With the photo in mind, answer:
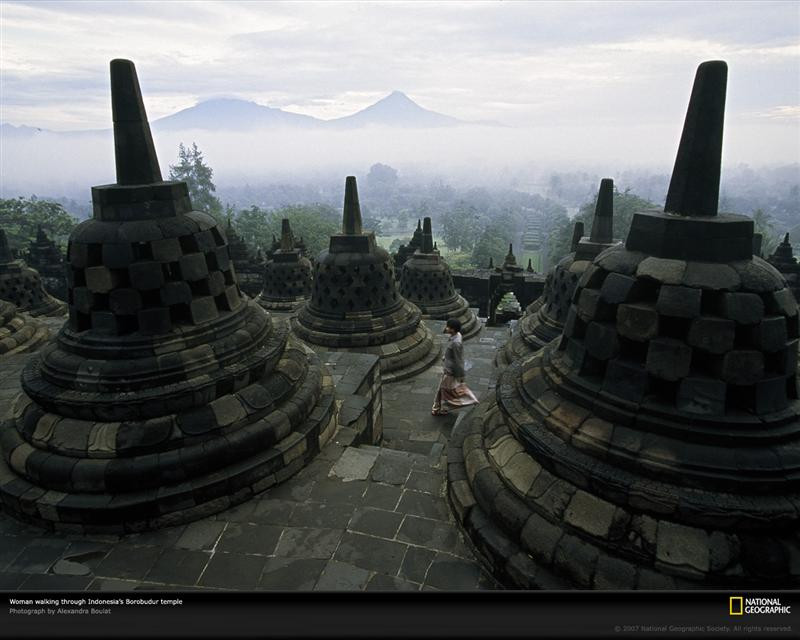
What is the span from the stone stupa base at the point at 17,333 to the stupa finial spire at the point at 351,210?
739cm

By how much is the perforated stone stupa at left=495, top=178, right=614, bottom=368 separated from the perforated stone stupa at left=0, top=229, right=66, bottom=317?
14.5 meters

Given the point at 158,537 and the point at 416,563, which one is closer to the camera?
the point at 416,563

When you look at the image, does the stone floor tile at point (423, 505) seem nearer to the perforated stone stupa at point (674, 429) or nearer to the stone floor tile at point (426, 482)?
the stone floor tile at point (426, 482)

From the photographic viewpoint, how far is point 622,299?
145 inches

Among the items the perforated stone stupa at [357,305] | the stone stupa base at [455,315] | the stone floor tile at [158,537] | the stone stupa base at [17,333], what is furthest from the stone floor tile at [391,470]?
the stone stupa base at [455,315]

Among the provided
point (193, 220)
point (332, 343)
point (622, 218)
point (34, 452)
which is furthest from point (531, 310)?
point (622, 218)

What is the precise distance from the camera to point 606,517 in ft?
11.0

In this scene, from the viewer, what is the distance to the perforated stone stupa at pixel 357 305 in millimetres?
10672

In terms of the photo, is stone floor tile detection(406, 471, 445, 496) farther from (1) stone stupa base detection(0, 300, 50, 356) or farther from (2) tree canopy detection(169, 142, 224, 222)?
(2) tree canopy detection(169, 142, 224, 222)

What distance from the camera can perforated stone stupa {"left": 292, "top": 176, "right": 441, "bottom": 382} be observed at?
10.7 meters

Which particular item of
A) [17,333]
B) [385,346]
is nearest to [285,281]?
[385,346]

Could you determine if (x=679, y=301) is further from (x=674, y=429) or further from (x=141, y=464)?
(x=141, y=464)

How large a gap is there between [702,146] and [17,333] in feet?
41.2

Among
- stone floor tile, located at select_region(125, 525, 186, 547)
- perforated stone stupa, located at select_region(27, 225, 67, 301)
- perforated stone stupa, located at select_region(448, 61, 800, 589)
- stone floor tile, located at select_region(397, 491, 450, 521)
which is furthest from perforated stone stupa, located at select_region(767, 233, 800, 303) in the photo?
perforated stone stupa, located at select_region(27, 225, 67, 301)
